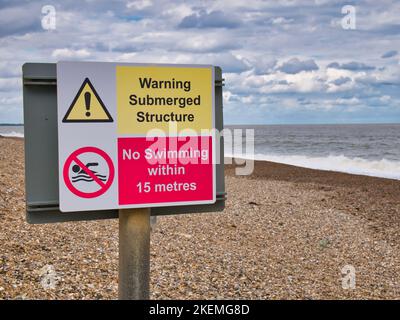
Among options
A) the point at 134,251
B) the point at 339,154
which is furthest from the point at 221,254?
the point at 339,154

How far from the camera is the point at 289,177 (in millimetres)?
28828

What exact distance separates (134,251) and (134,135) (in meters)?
0.87

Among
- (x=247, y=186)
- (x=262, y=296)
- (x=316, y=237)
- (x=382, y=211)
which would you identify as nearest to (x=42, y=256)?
(x=262, y=296)

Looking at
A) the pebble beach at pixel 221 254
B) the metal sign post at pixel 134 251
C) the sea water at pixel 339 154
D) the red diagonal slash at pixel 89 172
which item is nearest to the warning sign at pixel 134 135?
the red diagonal slash at pixel 89 172

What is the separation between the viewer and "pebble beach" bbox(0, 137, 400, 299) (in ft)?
24.2

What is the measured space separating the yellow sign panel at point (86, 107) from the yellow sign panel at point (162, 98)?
14 cm

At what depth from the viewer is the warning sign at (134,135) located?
3.47 meters

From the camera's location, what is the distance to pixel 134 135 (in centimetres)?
355

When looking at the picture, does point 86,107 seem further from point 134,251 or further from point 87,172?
point 134,251

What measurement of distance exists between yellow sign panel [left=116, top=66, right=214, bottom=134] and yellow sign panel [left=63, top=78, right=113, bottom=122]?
14cm

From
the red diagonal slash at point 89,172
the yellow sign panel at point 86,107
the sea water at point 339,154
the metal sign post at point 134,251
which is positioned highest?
the sea water at point 339,154

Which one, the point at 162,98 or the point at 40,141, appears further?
the point at 162,98

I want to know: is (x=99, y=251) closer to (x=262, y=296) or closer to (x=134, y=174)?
(x=262, y=296)

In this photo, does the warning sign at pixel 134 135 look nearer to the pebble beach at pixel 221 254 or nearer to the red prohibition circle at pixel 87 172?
the red prohibition circle at pixel 87 172
